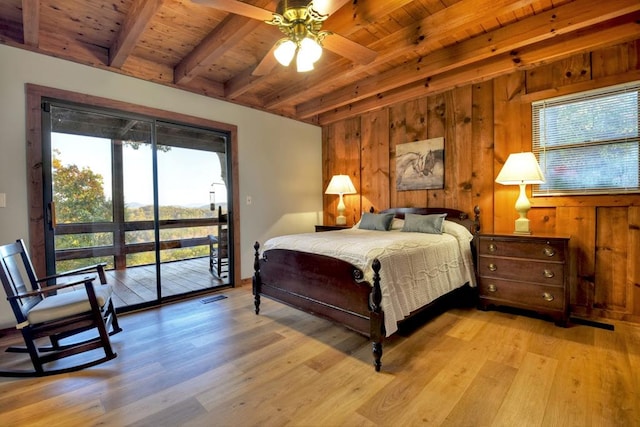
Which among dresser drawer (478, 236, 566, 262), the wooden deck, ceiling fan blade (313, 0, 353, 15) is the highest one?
ceiling fan blade (313, 0, 353, 15)

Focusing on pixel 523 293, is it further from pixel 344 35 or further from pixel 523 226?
pixel 344 35

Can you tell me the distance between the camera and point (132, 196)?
3414 millimetres

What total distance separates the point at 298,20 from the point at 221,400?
244 centimetres

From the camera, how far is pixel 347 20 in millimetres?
2434

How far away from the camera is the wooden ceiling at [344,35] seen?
2.36 m

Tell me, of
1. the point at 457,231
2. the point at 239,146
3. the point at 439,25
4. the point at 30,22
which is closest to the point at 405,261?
the point at 457,231

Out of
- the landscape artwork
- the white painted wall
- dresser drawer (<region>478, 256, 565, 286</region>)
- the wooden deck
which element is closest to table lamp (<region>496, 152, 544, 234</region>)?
dresser drawer (<region>478, 256, 565, 286</region>)

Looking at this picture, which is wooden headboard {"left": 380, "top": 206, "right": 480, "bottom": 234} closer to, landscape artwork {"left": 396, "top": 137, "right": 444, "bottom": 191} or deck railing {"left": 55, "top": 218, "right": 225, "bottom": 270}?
landscape artwork {"left": 396, "top": 137, "right": 444, "bottom": 191}

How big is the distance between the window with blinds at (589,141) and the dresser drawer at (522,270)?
2.81 ft

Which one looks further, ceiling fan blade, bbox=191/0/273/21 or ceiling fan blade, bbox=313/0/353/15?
ceiling fan blade, bbox=313/0/353/15

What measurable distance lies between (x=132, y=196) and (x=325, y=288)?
2.54 m

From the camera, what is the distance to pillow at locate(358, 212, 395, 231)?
3.82 m

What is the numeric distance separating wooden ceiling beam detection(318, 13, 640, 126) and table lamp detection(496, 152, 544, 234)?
0.98m

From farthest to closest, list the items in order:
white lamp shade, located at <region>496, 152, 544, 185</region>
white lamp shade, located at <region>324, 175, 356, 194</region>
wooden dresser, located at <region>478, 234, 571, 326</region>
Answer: white lamp shade, located at <region>324, 175, 356, 194</region> < white lamp shade, located at <region>496, 152, 544, 185</region> < wooden dresser, located at <region>478, 234, 571, 326</region>
